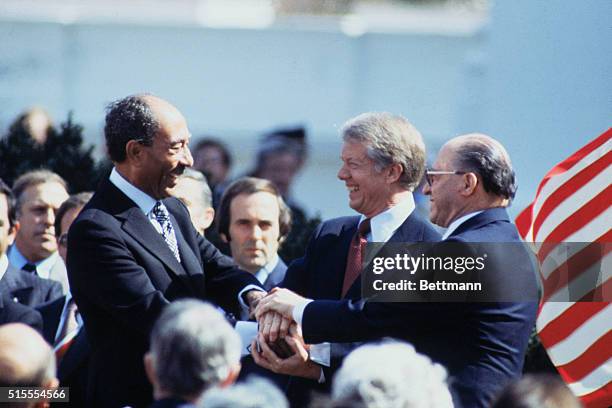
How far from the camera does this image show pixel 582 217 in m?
6.45

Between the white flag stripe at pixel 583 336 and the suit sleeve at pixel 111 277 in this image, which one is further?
the white flag stripe at pixel 583 336

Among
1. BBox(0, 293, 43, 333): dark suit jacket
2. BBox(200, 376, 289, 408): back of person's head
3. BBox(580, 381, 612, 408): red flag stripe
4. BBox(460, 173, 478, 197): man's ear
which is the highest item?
BBox(460, 173, 478, 197): man's ear

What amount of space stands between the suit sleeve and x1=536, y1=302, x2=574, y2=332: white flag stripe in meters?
2.21

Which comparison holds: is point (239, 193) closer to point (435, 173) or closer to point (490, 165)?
point (435, 173)

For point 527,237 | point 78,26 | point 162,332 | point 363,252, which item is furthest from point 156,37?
point 162,332

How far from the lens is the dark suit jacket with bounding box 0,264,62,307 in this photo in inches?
265

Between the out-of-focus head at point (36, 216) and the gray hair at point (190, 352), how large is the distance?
4.00 m

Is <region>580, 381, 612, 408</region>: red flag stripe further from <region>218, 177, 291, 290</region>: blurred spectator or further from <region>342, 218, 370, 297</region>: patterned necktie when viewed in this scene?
<region>218, 177, 291, 290</region>: blurred spectator

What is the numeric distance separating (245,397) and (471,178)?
7.14 ft

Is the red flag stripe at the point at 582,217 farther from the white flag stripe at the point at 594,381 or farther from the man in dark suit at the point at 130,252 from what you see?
the man in dark suit at the point at 130,252

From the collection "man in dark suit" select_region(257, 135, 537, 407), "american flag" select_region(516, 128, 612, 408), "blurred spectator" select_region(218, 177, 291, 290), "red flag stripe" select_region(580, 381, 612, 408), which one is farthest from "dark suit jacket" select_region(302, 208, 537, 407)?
"blurred spectator" select_region(218, 177, 291, 290)

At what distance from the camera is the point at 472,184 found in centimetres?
536

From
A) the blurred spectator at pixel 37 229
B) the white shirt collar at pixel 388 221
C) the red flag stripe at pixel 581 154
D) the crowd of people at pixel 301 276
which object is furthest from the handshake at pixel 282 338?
the blurred spectator at pixel 37 229

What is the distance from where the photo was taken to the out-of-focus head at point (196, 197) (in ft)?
22.8
